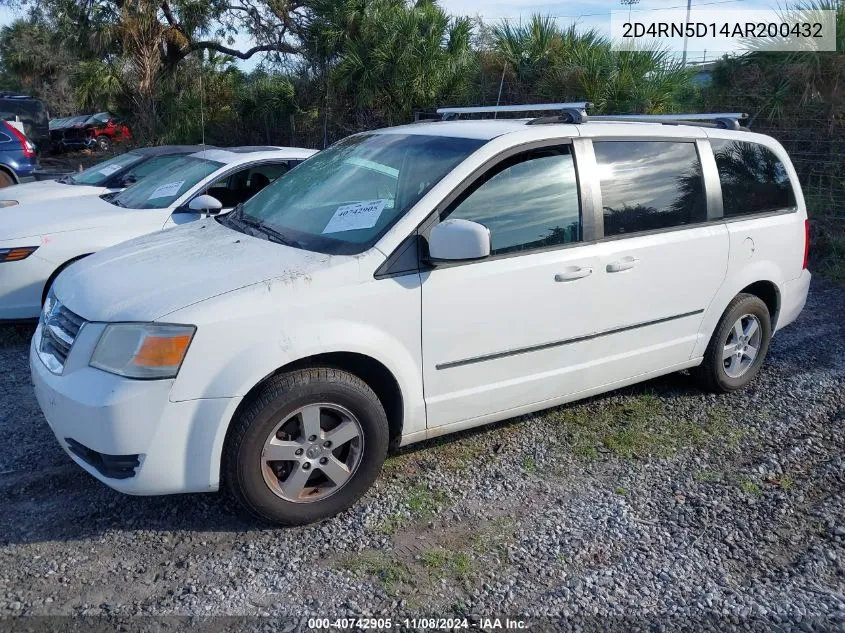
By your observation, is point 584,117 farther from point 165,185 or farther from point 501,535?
point 165,185

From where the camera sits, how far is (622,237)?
4375 mm

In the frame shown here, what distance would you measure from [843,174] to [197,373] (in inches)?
327

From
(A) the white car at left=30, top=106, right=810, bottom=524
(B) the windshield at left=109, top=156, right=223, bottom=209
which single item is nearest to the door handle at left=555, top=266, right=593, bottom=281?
(A) the white car at left=30, top=106, right=810, bottom=524

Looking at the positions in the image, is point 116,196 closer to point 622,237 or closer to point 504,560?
point 622,237

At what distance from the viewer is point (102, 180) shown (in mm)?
7781

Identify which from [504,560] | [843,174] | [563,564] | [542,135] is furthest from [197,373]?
[843,174]

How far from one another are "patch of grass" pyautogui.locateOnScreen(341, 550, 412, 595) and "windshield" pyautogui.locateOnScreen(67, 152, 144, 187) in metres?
5.68

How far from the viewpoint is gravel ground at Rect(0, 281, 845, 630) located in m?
3.11

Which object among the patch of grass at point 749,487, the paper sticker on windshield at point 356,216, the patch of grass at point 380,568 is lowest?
the patch of grass at point 749,487

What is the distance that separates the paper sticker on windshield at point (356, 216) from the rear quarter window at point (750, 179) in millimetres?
2353

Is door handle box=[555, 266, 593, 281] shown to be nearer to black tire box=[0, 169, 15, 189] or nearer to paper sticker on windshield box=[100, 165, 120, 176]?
paper sticker on windshield box=[100, 165, 120, 176]

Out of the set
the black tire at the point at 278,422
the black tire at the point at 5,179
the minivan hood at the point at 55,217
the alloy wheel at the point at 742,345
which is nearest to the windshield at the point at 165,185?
the minivan hood at the point at 55,217

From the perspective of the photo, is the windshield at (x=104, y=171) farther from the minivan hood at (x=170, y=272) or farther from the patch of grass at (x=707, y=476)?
the patch of grass at (x=707, y=476)

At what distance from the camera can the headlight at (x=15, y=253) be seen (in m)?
5.73
